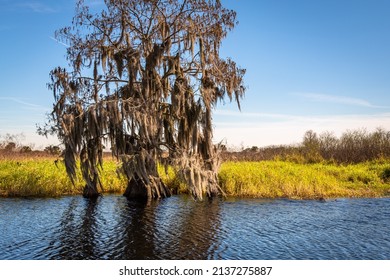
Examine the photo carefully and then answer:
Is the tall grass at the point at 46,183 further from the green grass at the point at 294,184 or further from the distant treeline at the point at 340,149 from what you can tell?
the distant treeline at the point at 340,149

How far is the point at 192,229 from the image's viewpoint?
11305 millimetres

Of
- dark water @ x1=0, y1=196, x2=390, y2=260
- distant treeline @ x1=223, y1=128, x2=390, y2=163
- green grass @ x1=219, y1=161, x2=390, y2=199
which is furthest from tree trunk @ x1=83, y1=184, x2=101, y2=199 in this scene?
distant treeline @ x1=223, y1=128, x2=390, y2=163

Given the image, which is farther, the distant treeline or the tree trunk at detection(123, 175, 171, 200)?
the distant treeline

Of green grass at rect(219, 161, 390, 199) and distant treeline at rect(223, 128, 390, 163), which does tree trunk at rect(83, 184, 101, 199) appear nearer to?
green grass at rect(219, 161, 390, 199)

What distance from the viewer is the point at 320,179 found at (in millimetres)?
19906

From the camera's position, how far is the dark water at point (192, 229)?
9109mm

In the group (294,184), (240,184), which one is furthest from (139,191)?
(294,184)

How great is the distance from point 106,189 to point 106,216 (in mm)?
5749

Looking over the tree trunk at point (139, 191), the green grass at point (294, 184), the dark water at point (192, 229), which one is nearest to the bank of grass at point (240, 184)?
the green grass at point (294, 184)

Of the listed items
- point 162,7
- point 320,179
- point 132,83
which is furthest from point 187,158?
point 320,179

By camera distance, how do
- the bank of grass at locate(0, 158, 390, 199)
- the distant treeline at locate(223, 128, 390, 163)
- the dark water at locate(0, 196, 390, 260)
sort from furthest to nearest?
the distant treeline at locate(223, 128, 390, 163)
the bank of grass at locate(0, 158, 390, 199)
the dark water at locate(0, 196, 390, 260)

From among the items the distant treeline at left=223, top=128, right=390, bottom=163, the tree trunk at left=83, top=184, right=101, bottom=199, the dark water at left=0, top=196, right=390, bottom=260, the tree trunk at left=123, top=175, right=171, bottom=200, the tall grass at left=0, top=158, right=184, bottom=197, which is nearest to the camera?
the dark water at left=0, top=196, right=390, bottom=260

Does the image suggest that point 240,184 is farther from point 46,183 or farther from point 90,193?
point 46,183

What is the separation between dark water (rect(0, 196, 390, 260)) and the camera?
9.11 m
